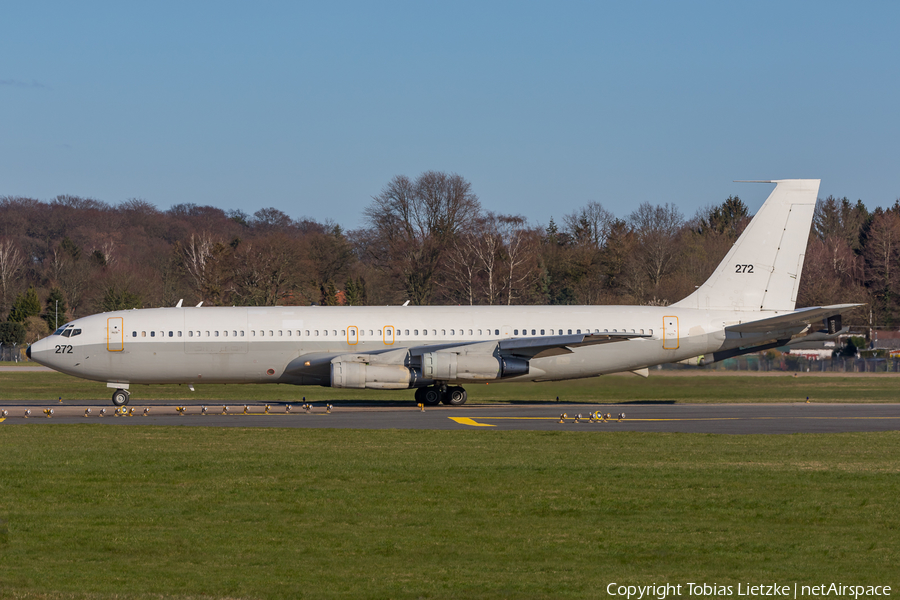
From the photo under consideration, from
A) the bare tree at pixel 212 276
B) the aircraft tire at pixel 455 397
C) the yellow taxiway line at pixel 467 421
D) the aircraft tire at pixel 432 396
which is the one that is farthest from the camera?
the bare tree at pixel 212 276

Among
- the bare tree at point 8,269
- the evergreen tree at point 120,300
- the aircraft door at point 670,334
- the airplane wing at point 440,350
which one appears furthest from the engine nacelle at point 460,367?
the bare tree at point 8,269

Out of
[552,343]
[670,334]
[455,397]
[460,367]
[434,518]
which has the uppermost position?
[670,334]

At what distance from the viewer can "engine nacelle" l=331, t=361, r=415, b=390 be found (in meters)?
32.0

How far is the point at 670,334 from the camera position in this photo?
115 ft

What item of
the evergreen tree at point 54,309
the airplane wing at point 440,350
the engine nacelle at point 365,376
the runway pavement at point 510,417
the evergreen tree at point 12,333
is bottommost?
the runway pavement at point 510,417

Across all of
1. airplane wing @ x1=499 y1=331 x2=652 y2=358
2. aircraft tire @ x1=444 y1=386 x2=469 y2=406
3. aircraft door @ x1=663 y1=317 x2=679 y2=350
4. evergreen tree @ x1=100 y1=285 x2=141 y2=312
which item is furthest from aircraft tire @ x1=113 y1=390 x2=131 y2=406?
evergreen tree @ x1=100 y1=285 x2=141 y2=312

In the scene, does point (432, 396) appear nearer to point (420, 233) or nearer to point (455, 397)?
point (455, 397)

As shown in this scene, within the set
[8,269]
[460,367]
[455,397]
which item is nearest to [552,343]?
[460,367]

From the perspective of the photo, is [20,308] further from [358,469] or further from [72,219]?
[358,469]

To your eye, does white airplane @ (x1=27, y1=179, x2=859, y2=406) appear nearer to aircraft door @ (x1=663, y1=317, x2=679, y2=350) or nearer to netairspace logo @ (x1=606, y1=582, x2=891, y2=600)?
aircraft door @ (x1=663, y1=317, x2=679, y2=350)

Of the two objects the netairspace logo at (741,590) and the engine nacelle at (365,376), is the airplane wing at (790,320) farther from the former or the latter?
the netairspace logo at (741,590)

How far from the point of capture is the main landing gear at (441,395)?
34.4 m

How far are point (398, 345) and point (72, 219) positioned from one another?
113m

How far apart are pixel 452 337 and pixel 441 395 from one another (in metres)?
2.16
